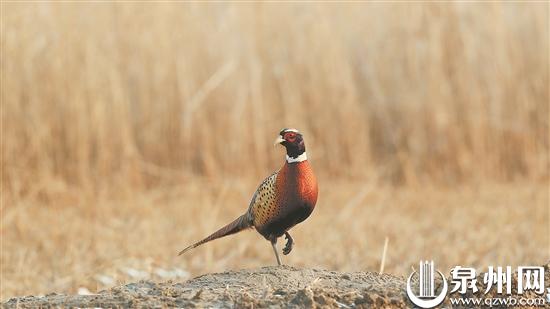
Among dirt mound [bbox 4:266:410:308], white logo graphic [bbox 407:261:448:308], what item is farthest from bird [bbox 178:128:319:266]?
white logo graphic [bbox 407:261:448:308]

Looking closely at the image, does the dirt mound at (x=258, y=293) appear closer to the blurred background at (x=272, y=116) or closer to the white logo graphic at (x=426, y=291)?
the white logo graphic at (x=426, y=291)

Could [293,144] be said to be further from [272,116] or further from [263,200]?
[272,116]

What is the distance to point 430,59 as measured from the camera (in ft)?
26.9

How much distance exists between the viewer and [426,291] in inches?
123

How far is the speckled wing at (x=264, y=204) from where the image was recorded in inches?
130

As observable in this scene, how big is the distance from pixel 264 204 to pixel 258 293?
14.1 inches

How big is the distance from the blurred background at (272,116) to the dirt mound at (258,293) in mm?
2847

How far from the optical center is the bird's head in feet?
10.6

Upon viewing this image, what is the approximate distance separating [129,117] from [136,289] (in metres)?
4.72

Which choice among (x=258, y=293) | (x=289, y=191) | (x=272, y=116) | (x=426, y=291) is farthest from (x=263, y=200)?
(x=272, y=116)

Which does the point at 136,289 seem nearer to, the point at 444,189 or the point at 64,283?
the point at 64,283

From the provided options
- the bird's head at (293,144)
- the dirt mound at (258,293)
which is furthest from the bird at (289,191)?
the dirt mound at (258,293)

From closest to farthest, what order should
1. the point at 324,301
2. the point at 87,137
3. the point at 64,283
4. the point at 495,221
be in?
the point at 324,301 → the point at 64,283 → the point at 495,221 → the point at 87,137

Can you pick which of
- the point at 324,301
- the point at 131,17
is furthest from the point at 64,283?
the point at 131,17
